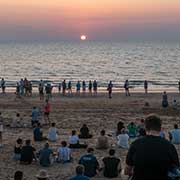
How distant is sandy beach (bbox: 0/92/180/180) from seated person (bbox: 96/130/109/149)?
26 cm

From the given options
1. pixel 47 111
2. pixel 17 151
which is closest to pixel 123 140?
pixel 17 151

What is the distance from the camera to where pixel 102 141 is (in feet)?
56.0

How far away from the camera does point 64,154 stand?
49.3ft

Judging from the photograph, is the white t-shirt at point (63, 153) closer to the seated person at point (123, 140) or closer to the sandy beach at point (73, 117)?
the sandy beach at point (73, 117)

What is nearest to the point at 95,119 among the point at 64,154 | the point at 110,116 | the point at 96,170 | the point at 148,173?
the point at 110,116

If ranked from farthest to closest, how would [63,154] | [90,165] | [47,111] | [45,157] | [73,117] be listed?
[73,117] → [47,111] → [63,154] → [45,157] → [90,165]

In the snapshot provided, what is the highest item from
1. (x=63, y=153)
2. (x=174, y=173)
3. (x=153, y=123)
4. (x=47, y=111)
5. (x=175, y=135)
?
(x=153, y=123)

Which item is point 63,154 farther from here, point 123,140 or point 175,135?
point 175,135

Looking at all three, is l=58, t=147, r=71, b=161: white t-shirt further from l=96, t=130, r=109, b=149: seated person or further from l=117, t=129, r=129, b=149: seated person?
l=117, t=129, r=129, b=149: seated person

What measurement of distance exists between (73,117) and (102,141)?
385 inches

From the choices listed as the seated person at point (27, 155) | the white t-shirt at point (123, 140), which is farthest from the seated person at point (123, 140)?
the seated person at point (27, 155)

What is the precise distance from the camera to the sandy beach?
577 inches

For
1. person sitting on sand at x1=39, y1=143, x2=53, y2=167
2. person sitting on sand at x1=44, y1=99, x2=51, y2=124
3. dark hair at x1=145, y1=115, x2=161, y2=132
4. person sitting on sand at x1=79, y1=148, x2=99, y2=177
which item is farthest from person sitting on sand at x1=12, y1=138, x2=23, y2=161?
dark hair at x1=145, y1=115, x2=161, y2=132

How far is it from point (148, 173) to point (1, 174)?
32.6 feet
